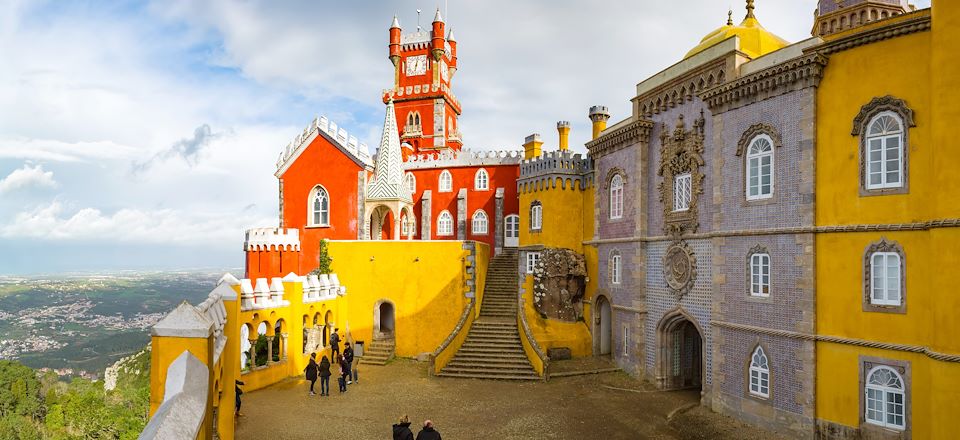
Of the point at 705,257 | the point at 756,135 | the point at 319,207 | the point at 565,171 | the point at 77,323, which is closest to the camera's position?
the point at 756,135

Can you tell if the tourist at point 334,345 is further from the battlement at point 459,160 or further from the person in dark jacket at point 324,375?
the battlement at point 459,160

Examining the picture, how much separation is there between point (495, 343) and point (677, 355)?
22.2 ft

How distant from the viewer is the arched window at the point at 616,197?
69.5ft

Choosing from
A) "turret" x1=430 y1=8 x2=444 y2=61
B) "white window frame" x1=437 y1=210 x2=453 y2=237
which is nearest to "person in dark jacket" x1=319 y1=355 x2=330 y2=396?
"white window frame" x1=437 y1=210 x2=453 y2=237

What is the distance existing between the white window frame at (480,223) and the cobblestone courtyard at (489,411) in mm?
13196

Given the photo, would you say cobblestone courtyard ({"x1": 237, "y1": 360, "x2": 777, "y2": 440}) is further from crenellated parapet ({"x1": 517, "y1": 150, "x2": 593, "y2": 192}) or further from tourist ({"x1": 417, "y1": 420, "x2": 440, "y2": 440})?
crenellated parapet ({"x1": 517, "y1": 150, "x2": 593, "y2": 192})

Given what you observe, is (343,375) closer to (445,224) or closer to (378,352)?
(378,352)

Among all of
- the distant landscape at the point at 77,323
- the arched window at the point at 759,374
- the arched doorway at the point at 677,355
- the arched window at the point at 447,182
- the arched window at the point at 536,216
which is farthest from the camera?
the distant landscape at the point at 77,323

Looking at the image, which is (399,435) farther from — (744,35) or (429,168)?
(429,168)

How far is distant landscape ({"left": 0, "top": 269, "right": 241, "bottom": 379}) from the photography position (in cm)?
7135

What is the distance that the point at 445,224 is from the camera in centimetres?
3253

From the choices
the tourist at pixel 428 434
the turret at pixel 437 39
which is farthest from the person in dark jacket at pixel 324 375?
the turret at pixel 437 39

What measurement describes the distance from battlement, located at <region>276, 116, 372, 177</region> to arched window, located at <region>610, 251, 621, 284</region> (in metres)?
13.4

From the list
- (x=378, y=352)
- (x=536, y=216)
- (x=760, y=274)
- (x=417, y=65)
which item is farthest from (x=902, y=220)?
(x=417, y=65)
